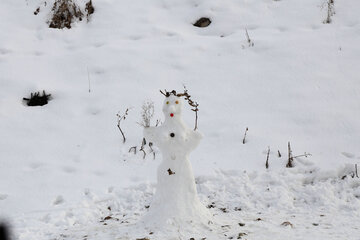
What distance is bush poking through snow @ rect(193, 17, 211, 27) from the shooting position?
7.54 m

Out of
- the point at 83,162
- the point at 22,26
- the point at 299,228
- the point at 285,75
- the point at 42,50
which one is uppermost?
the point at 22,26

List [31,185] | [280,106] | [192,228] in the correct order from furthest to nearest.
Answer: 1. [280,106]
2. [31,185]
3. [192,228]

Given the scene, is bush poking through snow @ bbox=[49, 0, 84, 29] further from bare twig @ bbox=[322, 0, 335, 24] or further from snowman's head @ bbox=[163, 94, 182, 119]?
snowman's head @ bbox=[163, 94, 182, 119]

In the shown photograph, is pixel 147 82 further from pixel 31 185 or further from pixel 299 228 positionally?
pixel 299 228

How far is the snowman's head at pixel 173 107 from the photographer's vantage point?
332 centimetres

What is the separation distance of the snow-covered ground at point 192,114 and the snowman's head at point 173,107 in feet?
3.09

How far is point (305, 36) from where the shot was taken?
6781 mm

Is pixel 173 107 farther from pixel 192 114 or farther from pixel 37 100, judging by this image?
pixel 37 100

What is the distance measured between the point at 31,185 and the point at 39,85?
204 cm

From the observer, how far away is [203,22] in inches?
298

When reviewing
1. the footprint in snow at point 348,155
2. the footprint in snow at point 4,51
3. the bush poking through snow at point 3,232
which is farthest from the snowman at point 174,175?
the footprint in snow at point 4,51

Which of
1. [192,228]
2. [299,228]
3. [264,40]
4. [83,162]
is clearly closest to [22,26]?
[83,162]

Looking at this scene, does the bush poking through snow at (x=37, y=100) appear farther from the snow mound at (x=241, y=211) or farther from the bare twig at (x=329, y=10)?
the bare twig at (x=329, y=10)

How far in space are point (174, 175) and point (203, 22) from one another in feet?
15.6
